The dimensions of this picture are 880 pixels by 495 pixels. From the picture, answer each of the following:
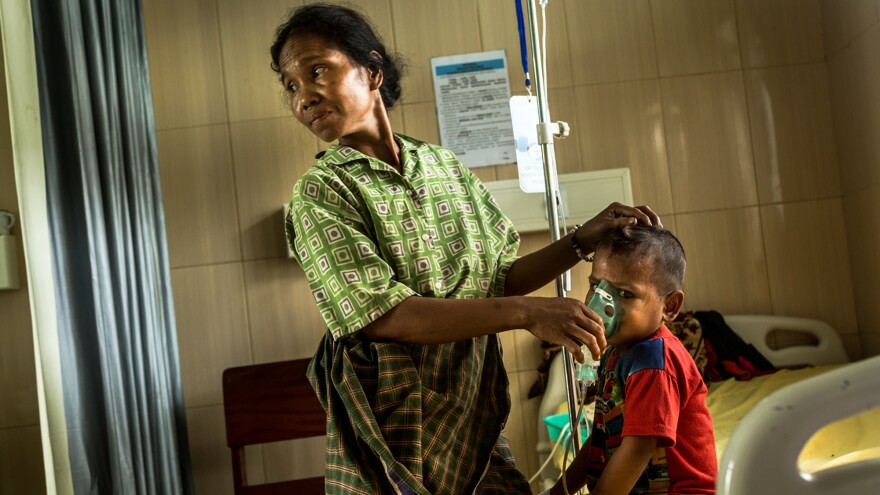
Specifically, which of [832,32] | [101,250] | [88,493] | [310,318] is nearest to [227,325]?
[310,318]

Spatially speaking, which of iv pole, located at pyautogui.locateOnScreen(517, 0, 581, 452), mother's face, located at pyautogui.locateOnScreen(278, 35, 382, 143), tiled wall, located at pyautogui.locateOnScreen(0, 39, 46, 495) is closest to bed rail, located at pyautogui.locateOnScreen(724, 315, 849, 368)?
iv pole, located at pyautogui.locateOnScreen(517, 0, 581, 452)

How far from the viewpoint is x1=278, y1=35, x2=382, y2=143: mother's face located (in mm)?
1384

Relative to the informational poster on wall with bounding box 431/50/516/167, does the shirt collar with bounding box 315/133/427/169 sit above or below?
below

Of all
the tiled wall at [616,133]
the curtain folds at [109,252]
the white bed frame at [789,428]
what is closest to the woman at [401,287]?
the white bed frame at [789,428]

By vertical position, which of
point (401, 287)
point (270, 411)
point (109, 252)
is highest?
point (109, 252)

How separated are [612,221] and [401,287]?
44 centimetres

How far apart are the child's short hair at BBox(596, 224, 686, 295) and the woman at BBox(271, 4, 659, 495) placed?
25 millimetres

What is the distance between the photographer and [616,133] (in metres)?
3.51

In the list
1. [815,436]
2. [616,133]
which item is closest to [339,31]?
[815,436]

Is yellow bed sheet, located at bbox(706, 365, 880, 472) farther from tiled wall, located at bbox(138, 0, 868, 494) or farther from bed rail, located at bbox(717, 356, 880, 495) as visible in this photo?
bed rail, located at bbox(717, 356, 880, 495)

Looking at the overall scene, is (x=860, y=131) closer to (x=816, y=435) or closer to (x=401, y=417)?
(x=816, y=435)

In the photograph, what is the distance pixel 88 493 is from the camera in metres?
2.42

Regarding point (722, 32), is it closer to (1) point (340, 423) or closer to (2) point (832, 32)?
(2) point (832, 32)

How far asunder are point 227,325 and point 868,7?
280 cm
